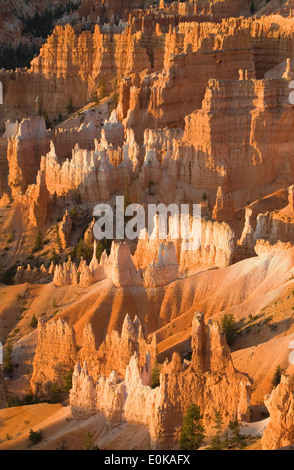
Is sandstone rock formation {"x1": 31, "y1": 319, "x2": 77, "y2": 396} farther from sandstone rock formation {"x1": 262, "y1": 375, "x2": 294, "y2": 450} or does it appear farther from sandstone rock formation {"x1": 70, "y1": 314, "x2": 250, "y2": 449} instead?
sandstone rock formation {"x1": 262, "y1": 375, "x2": 294, "y2": 450}


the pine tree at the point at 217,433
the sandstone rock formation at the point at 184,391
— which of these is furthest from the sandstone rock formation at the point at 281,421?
the sandstone rock formation at the point at 184,391

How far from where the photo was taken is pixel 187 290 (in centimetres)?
5644

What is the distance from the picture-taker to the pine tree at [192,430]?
39375 mm

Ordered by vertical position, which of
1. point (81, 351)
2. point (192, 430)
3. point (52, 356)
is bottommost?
point (192, 430)

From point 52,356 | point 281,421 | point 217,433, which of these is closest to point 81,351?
point 52,356

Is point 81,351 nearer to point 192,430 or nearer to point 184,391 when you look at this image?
point 184,391

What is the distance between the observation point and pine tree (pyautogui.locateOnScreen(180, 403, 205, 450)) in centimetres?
3938

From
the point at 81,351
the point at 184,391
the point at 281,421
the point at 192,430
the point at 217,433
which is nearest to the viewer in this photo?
the point at 281,421

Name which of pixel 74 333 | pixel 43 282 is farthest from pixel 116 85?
pixel 74 333

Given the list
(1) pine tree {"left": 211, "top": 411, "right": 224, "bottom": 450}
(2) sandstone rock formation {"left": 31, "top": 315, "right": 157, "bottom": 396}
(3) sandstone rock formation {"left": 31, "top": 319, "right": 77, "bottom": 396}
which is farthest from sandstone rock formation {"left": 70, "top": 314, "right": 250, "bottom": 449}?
(3) sandstone rock formation {"left": 31, "top": 319, "right": 77, "bottom": 396}

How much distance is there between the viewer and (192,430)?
39.9 m

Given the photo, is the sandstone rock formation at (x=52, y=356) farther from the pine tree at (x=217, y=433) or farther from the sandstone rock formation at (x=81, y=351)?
the pine tree at (x=217, y=433)
